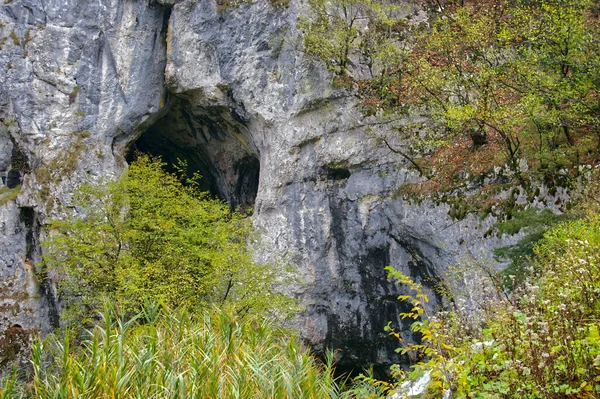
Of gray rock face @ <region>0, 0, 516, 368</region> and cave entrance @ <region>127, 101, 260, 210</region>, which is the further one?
cave entrance @ <region>127, 101, 260, 210</region>

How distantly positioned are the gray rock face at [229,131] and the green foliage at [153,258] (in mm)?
2355

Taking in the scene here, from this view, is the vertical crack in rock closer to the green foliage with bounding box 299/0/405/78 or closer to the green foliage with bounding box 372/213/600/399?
the green foliage with bounding box 299/0/405/78

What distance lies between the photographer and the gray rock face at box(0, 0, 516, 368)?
15.1 meters

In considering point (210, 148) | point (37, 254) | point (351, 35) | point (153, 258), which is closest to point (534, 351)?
point (153, 258)

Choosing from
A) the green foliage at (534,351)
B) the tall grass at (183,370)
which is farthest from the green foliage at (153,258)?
the green foliage at (534,351)

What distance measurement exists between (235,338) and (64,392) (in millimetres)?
2156

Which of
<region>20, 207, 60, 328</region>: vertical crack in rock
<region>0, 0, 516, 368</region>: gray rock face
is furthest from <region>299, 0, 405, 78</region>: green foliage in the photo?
<region>20, 207, 60, 328</region>: vertical crack in rock

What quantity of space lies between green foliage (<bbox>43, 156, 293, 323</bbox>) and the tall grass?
4.73m

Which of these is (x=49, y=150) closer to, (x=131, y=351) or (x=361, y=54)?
(x=361, y=54)

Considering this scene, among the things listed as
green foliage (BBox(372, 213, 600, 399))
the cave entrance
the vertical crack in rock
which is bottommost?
the vertical crack in rock

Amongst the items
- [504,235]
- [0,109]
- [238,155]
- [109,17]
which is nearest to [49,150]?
[0,109]

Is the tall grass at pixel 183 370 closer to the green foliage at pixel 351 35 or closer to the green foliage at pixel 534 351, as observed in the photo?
the green foliage at pixel 534 351

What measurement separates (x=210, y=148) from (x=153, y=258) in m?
7.59

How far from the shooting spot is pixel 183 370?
6.16 meters
